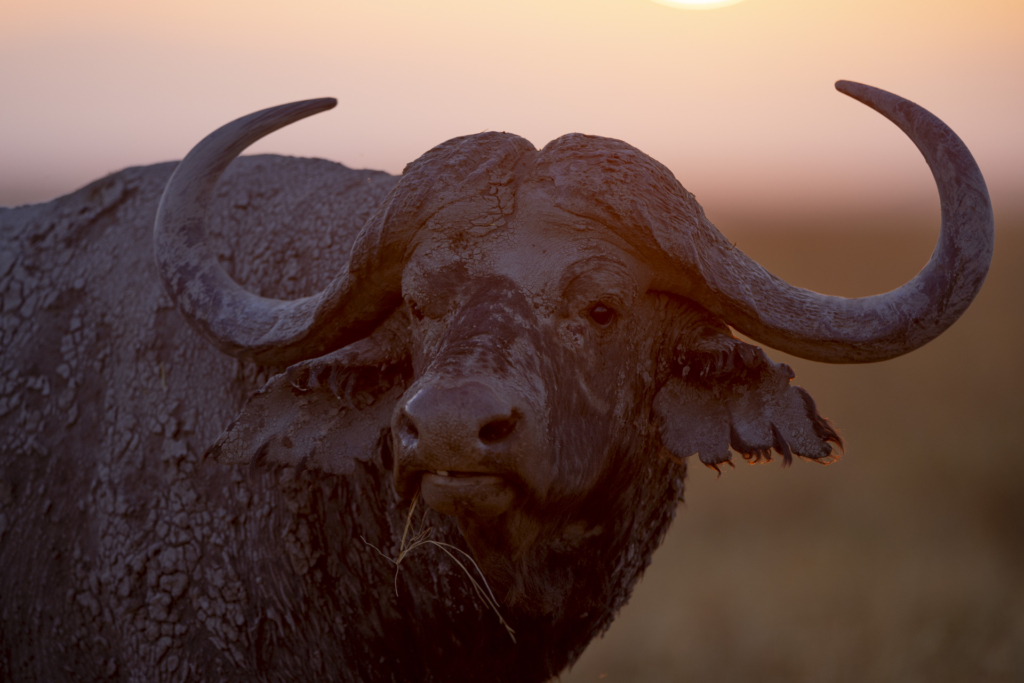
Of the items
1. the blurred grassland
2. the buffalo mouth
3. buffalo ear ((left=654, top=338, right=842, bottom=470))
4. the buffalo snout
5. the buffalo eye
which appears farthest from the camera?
the blurred grassland

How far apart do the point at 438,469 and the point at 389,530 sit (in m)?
1.01

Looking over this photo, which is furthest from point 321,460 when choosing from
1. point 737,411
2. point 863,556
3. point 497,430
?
point 863,556

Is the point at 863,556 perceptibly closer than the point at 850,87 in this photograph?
No

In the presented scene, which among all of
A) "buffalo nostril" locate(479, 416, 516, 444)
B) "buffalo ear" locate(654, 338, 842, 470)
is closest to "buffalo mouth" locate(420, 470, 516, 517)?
"buffalo nostril" locate(479, 416, 516, 444)

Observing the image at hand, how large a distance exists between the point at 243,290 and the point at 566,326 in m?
1.34

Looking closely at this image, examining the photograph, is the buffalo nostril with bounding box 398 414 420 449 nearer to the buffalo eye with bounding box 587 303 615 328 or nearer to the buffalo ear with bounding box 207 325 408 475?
the buffalo ear with bounding box 207 325 408 475

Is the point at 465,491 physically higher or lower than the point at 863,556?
higher

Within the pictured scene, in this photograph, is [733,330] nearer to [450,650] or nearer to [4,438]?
[450,650]

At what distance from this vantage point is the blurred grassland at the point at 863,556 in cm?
683

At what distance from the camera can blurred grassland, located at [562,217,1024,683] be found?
683 cm

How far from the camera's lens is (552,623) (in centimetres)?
315

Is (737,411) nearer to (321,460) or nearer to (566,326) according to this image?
(566,326)

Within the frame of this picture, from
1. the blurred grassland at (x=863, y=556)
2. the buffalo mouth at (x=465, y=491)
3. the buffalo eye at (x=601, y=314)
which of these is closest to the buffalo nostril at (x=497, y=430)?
the buffalo mouth at (x=465, y=491)

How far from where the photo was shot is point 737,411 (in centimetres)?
269
